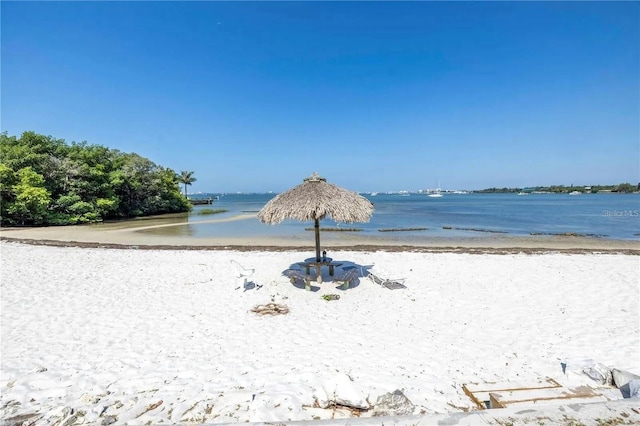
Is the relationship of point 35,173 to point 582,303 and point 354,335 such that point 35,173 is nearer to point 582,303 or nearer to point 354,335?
point 354,335

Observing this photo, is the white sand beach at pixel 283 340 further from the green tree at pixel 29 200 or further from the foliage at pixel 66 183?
the foliage at pixel 66 183

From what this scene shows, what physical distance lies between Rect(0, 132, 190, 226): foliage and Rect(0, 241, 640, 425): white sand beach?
19311 mm

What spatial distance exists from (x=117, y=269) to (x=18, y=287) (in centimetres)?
235

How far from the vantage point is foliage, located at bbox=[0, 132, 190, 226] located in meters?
22.6

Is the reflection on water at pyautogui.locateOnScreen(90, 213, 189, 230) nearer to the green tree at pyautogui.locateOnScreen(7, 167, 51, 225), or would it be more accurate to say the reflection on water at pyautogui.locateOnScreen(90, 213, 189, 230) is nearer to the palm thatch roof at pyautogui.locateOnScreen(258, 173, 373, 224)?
the green tree at pyautogui.locateOnScreen(7, 167, 51, 225)

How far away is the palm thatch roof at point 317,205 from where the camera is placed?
24.3ft

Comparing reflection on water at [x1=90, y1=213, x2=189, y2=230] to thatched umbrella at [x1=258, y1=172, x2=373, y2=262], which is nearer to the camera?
thatched umbrella at [x1=258, y1=172, x2=373, y2=262]

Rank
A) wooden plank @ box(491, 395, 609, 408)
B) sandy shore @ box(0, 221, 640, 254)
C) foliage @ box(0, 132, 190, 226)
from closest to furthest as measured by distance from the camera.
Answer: wooden plank @ box(491, 395, 609, 408), sandy shore @ box(0, 221, 640, 254), foliage @ box(0, 132, 190, 226)

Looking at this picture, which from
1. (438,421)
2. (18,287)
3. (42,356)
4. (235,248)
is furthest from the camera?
(235,248)

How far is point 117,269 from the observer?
9617 mm

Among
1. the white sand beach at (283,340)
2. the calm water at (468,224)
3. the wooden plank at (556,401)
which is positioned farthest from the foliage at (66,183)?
the wooden plank at (556,401)

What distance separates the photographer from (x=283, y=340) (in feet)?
16.2

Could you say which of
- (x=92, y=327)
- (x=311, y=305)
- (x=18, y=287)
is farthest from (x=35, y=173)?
(x=311, y=305)

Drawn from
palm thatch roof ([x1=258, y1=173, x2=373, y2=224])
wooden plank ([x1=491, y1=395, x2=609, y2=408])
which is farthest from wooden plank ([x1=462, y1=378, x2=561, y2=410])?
palm thatch roof ([x1=258, y1=173, x2=373, y2=224])
